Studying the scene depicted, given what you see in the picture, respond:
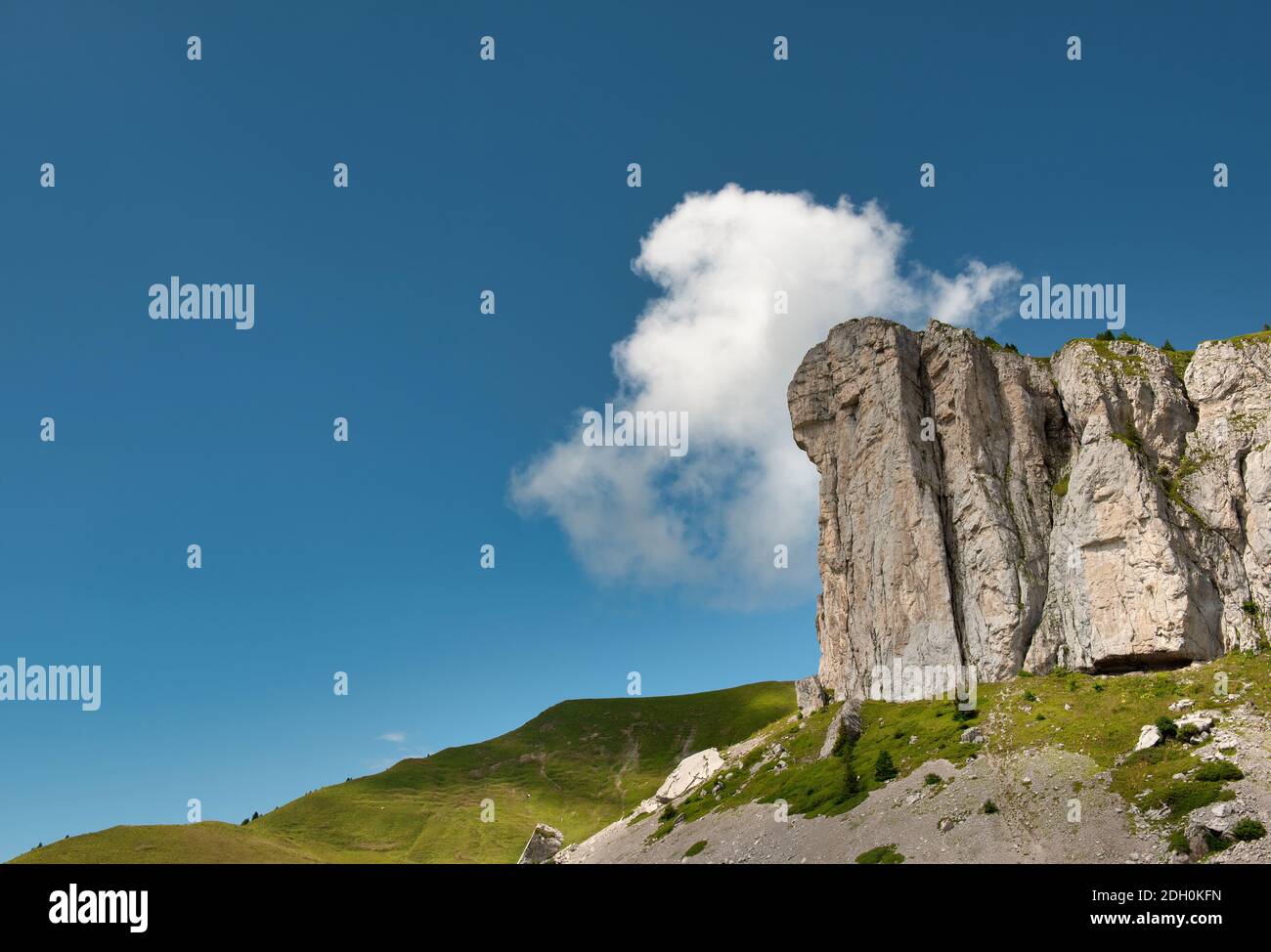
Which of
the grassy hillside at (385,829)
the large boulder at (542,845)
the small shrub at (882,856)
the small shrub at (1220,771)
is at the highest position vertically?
the small shrub at (1220,771)

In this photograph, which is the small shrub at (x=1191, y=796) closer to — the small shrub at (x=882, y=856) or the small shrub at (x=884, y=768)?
the small shrub at (x=882, y=856)

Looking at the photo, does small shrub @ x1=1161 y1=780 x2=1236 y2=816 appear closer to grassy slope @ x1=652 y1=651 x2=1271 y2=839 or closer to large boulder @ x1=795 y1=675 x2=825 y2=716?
grassy slope @ x1=652 y1=651 x2=1271 y2=839

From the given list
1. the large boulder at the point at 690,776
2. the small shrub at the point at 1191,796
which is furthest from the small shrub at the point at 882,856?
the large boulder at the point at 690,776

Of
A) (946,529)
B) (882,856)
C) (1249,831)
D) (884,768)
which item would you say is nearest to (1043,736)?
(884,768)

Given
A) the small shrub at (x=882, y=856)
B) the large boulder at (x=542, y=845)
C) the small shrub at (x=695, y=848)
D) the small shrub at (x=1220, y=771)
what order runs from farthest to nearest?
the large boulder at (x=542, y=845), the small shrub at (x=695, y=848), the small shrub at (x=882, y=856), the small shrub at (x=1220, y=771)

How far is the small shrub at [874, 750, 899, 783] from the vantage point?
67.2 m

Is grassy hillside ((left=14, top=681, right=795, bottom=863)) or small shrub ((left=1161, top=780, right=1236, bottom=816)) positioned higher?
small shrub ((left=1161, top=780, right=1236, bottom=816))

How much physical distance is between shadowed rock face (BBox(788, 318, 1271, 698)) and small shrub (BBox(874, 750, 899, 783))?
22.2m

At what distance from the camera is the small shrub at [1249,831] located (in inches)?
1610

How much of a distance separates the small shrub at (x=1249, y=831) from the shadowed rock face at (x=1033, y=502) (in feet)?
116

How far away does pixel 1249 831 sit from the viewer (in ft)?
135

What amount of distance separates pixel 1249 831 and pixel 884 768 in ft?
98.3

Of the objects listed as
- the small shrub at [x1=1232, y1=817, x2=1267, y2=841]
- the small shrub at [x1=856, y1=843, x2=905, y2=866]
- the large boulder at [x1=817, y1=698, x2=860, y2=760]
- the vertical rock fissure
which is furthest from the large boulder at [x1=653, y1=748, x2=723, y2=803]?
the small shrub at [x1=1232, y1=817, x2=1267, y2=841]
